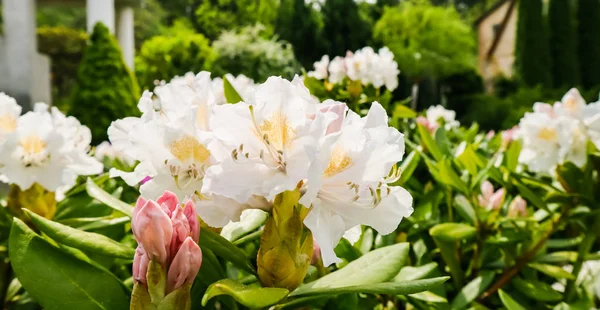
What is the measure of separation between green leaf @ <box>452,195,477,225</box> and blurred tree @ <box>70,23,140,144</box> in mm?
6835

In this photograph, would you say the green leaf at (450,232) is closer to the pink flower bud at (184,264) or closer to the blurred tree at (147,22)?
the pink flower bud at (184,264)

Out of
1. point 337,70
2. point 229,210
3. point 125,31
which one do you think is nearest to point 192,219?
point 229,210

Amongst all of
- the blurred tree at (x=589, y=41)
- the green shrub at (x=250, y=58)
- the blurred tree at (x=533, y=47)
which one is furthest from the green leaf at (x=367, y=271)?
the blurred tree at (x=589, y=41)

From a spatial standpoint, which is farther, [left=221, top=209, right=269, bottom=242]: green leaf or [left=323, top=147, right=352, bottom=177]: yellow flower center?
[left=221, top=209, right=269, bottom=242]: green leaf

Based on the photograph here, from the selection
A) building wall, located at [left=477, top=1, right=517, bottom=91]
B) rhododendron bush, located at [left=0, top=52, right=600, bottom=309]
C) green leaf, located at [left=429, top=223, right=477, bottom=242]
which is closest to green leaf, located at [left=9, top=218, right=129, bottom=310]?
rhododendron bush, located at [left=0, top=52, right=600, bottom=309]

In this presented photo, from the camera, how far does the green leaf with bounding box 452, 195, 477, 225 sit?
1140 millimetres

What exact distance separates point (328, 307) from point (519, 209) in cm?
63

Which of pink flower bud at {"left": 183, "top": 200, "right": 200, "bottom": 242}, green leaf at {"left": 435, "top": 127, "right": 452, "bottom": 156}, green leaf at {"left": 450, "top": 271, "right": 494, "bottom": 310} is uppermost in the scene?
pink flower bud at {"left": 183, "top": 200, "right": 200, "bottom": 242}

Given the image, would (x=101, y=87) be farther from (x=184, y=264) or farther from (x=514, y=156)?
(x=184, y=264)

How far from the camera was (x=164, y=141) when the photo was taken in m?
0.64

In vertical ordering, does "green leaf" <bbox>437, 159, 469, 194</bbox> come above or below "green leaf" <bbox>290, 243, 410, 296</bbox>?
below

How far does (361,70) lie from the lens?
1817 mm

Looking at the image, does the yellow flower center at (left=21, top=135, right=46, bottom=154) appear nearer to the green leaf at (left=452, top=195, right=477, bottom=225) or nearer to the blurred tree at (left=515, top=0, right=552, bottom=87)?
the green leaf at (left=452, top=195, right=477, bottom=225)

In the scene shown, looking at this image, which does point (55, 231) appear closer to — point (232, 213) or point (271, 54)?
point (232, 213)
